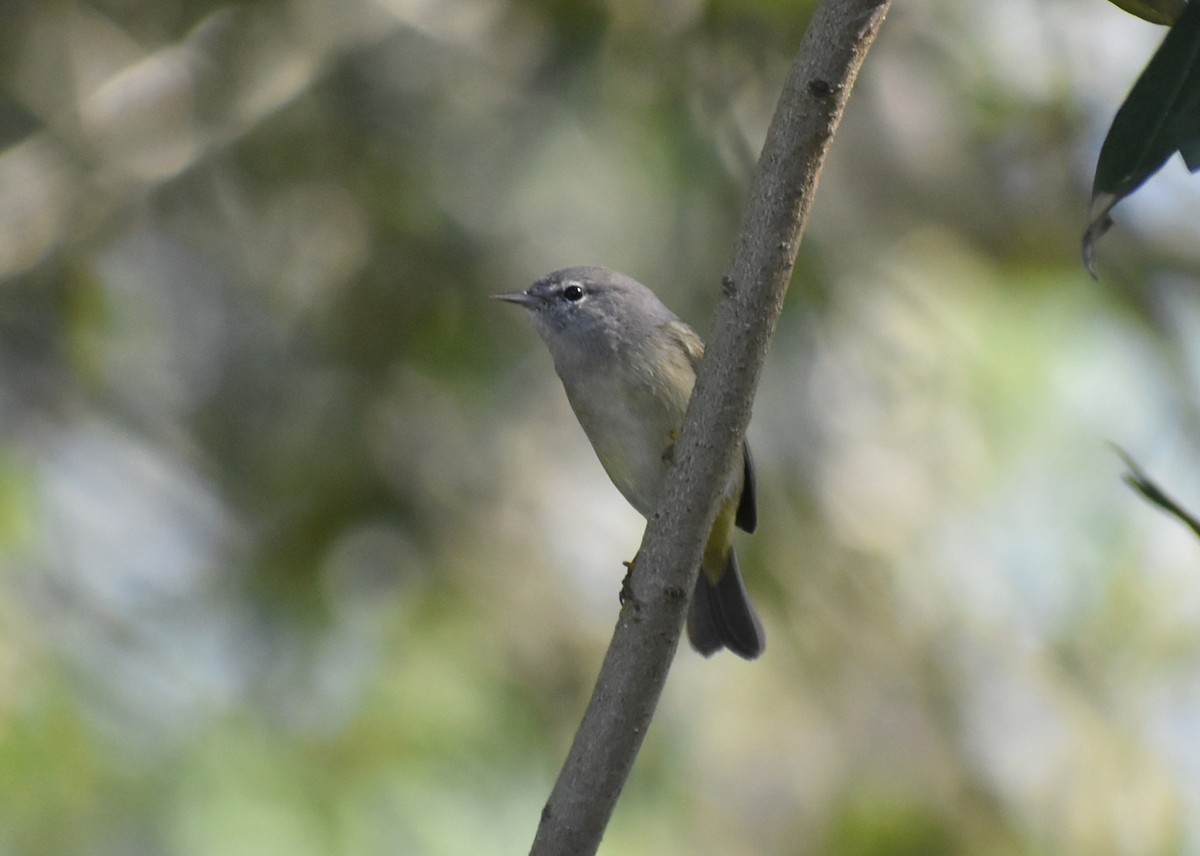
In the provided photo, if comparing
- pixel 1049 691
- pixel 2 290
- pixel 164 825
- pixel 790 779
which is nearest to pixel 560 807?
pixel 164 825

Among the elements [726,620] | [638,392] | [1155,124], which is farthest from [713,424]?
[726,620]

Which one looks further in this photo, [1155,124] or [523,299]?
[523,299]

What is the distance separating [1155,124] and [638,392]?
177 cm

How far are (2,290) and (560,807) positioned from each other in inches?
148

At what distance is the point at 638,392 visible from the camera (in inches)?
128

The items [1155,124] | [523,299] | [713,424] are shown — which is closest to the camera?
[1155,124]

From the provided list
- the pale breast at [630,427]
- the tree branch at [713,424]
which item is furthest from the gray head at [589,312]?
the tree branch at [713,424]

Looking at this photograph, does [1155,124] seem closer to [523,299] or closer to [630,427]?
[630,427]

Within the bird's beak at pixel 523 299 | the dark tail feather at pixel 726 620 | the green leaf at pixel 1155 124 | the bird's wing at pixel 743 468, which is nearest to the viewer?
the green leaf at pixel 1155 124

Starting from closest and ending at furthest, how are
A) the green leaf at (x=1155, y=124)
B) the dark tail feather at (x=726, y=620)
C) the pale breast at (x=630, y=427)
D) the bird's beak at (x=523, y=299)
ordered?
the green leaf at (x=1155, y=124) → the pale breast at (x=630, y=427) → the dark tail feather at (x=726, y=620) → the bird's beak at (x=523, y=299)

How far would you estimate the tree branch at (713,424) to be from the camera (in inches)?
65.9

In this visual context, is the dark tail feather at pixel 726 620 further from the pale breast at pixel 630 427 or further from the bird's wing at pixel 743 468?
the pale breast at pixel 630 427

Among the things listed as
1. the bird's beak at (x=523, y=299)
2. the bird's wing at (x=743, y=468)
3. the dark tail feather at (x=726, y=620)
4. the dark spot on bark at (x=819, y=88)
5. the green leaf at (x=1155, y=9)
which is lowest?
the dark spot on bark at (x=819, y=88)

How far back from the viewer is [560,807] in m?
1.91
